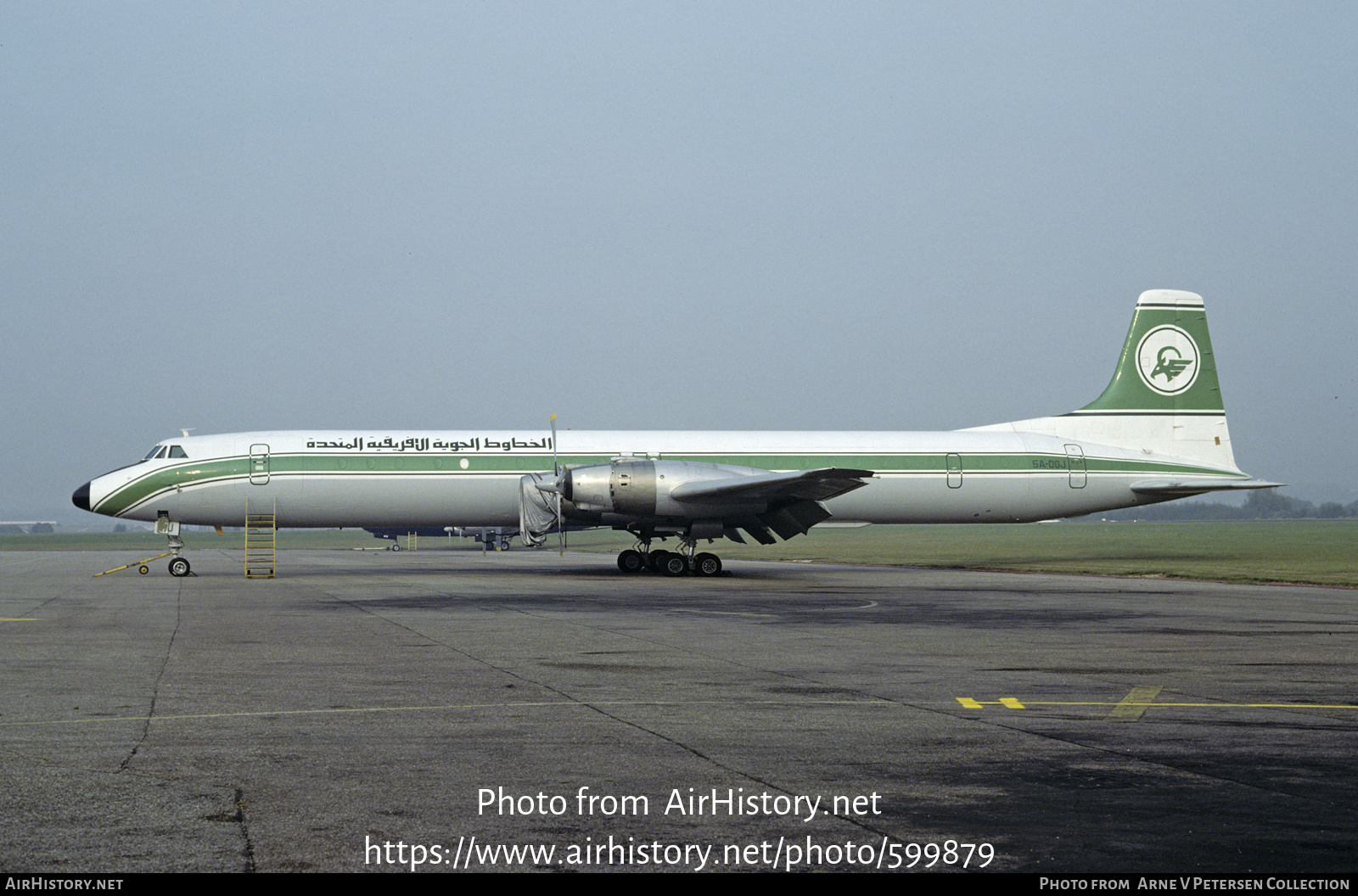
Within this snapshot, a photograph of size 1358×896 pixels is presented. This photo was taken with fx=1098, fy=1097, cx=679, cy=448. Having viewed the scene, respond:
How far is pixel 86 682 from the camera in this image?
1050 cm

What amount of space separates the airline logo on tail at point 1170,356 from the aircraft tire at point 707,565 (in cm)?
1637

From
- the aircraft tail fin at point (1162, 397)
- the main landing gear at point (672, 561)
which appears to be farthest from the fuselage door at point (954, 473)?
the main landing gear at point (672, 561)

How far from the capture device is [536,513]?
29672 mm

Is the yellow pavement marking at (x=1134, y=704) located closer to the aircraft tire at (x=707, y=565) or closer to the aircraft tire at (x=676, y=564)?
the aircraft tire at (x=707, y=565)

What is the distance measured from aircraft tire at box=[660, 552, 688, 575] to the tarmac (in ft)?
44.1

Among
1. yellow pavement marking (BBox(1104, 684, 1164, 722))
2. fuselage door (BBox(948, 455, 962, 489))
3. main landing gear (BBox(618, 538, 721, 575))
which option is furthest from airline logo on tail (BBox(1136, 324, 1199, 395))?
yellow pavement marking (BBox(1104, 684, 1164, 722))

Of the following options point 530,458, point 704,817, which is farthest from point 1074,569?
point 704,817

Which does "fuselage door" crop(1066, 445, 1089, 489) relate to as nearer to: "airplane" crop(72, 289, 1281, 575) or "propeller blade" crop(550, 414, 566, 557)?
"airplane" crop(72, 289, 1281, 575)

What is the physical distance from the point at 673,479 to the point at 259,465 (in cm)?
1150

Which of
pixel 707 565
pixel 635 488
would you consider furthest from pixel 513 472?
pixel 707 565

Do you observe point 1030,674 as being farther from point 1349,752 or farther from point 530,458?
point 530,458

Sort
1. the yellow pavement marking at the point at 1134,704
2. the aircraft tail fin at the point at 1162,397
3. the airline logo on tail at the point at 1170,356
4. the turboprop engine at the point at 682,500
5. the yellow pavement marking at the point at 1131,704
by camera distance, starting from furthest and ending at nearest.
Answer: the airline logo on tail at the point at 1170,356 < the aircraft tail fin at the point at 1162,397 < the turboprop engine at the point at 682,500 < the yellow pavement marking at the point at 1131,704 < the yellow pavement marking at the point at 1134,704

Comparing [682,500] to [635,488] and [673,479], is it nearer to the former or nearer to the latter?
[673,479]

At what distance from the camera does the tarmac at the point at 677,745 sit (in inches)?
200
